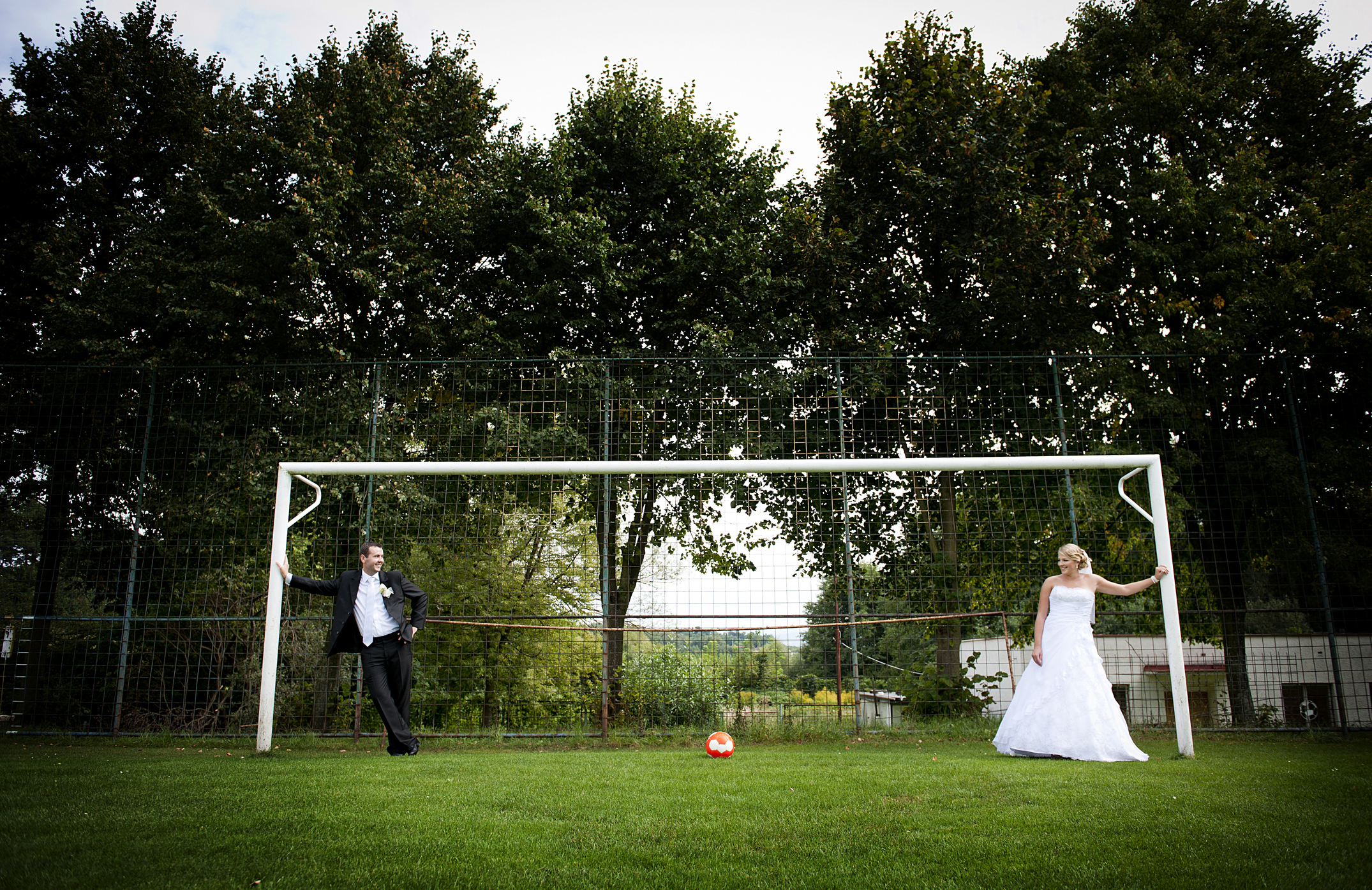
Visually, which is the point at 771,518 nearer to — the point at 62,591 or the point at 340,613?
the point at 340,613

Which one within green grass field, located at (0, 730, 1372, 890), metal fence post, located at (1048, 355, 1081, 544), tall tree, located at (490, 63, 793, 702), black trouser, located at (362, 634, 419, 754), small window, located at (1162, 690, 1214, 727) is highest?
tall tree, located at (490, 63, 793, 702)

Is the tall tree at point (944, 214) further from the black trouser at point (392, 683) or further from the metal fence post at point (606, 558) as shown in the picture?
the black trouser at point (392, 683)

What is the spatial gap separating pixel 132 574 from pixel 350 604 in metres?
4.05

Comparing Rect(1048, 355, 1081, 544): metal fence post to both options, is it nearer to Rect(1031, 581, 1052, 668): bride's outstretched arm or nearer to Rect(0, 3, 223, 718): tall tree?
Rect(1031, 581, 1052, 668): bride's outstretched arm

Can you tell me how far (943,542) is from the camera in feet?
32.4

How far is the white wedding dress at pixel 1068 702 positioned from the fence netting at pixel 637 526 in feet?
7.21

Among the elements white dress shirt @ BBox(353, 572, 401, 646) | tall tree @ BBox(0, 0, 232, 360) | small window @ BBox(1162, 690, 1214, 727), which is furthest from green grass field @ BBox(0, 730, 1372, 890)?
tall tree @ BBox(0, 0, 232, 360)

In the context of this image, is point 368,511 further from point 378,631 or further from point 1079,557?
point 1079,557

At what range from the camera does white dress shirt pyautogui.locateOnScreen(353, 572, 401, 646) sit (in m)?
6.73

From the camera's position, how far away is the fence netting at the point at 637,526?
906 centimetres

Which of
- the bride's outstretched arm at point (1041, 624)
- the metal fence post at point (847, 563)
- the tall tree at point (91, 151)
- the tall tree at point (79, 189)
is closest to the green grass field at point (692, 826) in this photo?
the bride's outstretched arm at point (1041, 624)

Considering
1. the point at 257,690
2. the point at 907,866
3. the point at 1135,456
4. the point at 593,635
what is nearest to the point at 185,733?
the point at 257,690

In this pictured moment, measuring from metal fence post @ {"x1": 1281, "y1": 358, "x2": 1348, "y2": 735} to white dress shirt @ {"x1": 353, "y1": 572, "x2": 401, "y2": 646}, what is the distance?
9720 millimetres

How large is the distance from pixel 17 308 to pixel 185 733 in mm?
7281
